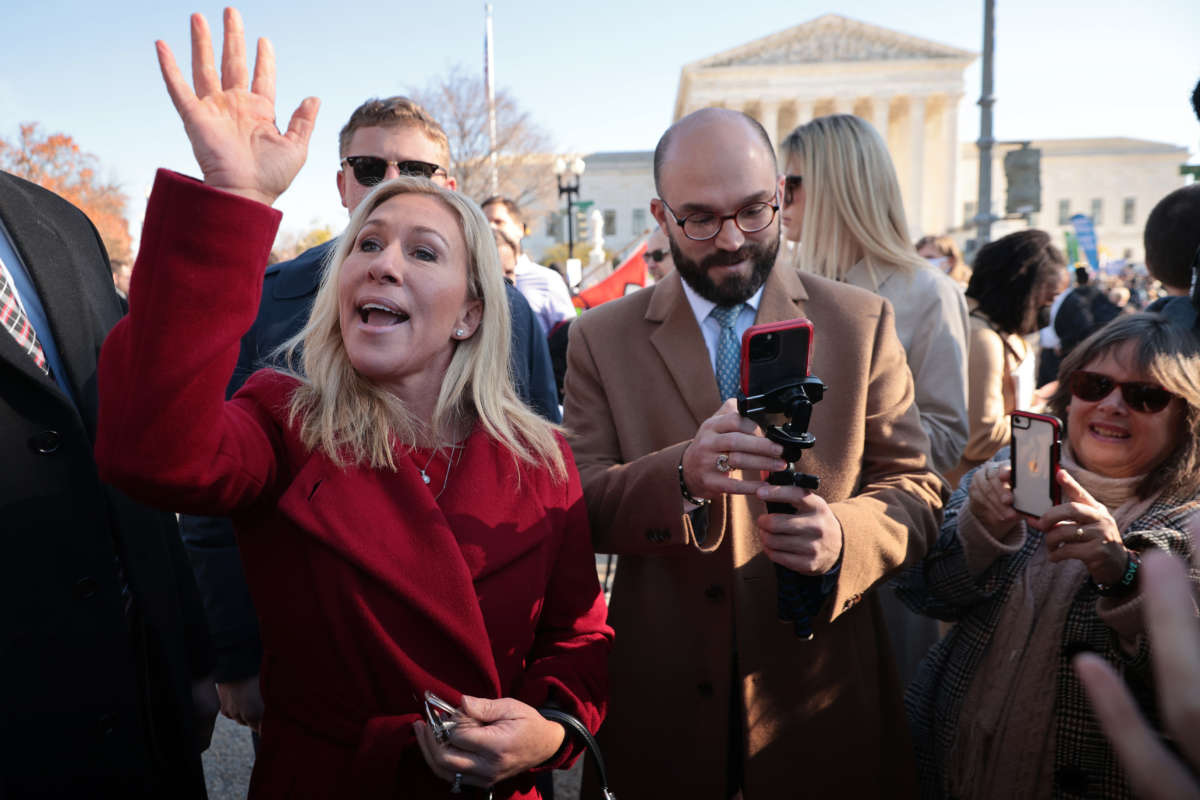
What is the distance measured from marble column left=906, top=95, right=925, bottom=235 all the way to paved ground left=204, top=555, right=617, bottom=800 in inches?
2212

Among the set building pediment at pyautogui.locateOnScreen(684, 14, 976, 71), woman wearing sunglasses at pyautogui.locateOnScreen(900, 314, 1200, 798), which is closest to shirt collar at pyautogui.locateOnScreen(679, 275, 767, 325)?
woman wearing sunglasses at pyautogui.locateOnScreen(900, 314, 1200, 798)

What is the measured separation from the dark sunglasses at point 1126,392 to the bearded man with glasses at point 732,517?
570mm

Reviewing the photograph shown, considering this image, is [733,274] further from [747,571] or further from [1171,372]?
[1171,372]

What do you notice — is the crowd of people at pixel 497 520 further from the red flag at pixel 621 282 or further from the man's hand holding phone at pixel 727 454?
the red flag at pixel 621 282

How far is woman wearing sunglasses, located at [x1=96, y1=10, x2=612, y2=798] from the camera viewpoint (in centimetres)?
128

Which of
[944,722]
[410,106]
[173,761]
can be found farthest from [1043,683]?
[410,106]

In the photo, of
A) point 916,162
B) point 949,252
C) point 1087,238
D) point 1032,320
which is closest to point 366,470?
point 1032,320

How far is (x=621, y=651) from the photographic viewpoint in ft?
7.39

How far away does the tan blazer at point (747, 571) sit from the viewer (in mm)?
2080

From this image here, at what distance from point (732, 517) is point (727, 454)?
1.73ft

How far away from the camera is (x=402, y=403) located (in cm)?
186

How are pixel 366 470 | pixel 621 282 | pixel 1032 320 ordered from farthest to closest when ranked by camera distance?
pixel 621 282 → pixel 1032 320 → pixel 366 470

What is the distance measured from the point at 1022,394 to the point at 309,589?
12.7 feet

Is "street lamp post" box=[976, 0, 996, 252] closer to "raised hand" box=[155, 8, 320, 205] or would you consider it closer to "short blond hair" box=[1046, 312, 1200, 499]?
"short blond hair" box=[1046, 312, 1200, 499]
